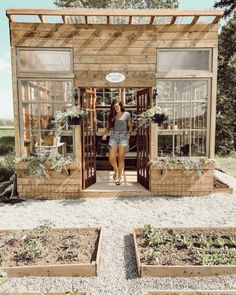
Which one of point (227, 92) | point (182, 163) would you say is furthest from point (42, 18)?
point (227, 92)

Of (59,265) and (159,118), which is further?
(159,118)

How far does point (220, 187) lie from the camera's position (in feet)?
19.8

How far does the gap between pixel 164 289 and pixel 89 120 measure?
13.4 feet

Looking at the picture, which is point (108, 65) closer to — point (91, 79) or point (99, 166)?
point (91, 79)

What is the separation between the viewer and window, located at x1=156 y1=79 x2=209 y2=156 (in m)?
5.61

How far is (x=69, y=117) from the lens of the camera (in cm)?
550

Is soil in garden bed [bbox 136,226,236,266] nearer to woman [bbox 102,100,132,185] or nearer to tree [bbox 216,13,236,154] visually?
A: woman [bbox 102,100,132,185]

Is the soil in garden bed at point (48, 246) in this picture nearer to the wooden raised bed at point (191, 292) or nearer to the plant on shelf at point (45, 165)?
the wooden raised bed at point (191, 292)

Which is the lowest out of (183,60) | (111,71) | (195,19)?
(111,71)

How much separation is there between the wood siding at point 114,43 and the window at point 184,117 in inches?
17.6

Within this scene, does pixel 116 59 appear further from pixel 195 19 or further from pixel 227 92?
pixel 227 92

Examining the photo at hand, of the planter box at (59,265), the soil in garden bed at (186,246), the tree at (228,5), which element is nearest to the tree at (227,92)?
the tree at (228,5)

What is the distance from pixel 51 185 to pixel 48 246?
2.27 metres

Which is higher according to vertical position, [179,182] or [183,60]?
[183,60]
